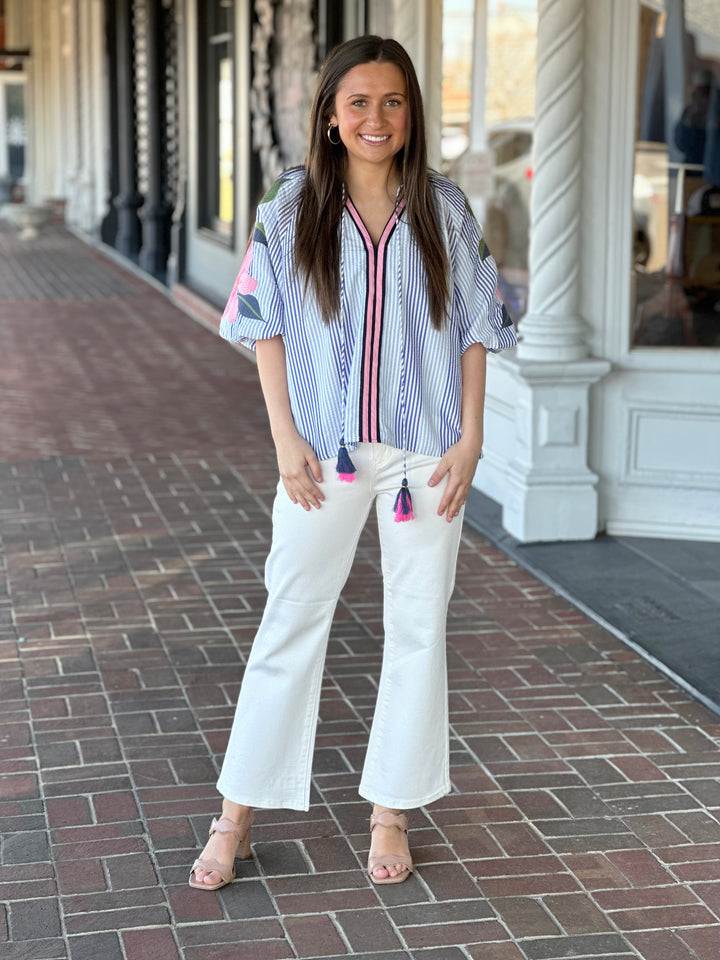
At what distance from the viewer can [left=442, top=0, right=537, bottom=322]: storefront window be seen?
6273 mm

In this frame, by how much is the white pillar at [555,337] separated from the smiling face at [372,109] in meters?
2.83

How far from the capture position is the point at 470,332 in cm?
290

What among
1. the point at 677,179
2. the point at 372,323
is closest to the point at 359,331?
the point at 372,323

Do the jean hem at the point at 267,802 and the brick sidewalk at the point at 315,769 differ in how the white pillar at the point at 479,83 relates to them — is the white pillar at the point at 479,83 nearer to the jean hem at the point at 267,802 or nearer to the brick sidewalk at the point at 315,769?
the brick sidewalk at the point at 315,769

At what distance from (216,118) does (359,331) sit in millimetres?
11563

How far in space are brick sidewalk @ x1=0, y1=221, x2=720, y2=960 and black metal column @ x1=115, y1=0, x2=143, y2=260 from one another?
1224 cm

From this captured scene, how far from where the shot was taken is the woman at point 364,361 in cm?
277

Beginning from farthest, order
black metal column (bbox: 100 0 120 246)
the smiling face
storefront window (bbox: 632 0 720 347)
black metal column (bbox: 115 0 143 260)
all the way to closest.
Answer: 1. black metal column (bbox: 100 0 120 246)
2. black metal column (bbox: 115 0 143 260)
3. storefront window (bbox: 632 0 720 347)
4. the smiling face

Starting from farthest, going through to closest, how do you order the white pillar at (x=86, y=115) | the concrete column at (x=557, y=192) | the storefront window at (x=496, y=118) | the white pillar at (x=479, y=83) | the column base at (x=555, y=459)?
the white pillar at (x=86, y=115)
the white pillar at (x=479, y=83)
the storefront window at (x=496, y=118)
the column base at (x=555, y=459)
the concrete column at (x=557, y=192)

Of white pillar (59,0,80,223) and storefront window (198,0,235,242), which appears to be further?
white pillar (59,0,80,223)

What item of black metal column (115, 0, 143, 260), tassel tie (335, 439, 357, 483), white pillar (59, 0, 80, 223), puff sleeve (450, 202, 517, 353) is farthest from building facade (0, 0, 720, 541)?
white pillar (59, 0, 80, 223)

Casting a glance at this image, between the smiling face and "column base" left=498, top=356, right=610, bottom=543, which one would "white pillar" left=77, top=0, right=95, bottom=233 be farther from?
the smiling face

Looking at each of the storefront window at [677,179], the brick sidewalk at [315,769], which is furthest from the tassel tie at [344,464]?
the storefront window at [677,179]

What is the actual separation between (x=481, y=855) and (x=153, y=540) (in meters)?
2.84
